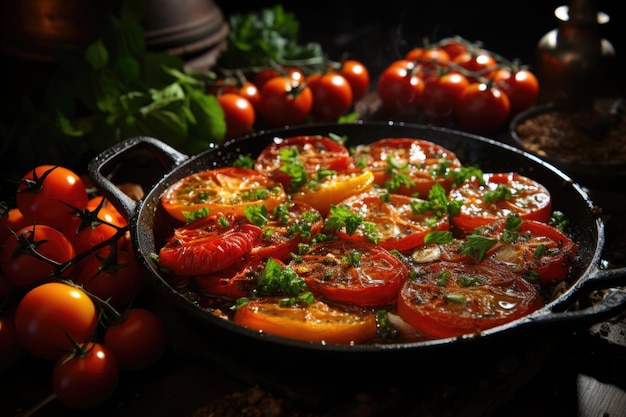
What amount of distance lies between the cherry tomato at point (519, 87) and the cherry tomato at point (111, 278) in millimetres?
2722

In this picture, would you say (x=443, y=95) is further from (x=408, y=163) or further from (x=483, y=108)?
(x=408, y=163)

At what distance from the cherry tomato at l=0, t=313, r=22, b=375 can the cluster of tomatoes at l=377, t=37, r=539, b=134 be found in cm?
282

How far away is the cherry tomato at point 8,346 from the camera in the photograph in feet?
7.59

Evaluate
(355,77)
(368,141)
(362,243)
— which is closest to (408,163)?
(368,141)

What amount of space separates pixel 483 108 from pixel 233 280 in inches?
92.3

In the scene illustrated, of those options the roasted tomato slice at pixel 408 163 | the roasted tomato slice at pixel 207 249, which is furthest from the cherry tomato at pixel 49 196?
the roasted tomato slice at pixel 408 163

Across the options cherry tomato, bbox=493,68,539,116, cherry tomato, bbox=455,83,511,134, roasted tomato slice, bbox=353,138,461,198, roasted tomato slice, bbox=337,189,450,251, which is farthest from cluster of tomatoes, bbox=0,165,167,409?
cherry tomato, bbox=493,68,539,116

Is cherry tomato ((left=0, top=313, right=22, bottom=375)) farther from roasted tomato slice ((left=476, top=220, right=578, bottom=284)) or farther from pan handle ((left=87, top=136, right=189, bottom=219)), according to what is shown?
roasted tomato slice ((left=476, top=220, right=578, bottom=284))

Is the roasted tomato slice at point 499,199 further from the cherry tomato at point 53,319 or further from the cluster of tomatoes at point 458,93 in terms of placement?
the cherry tomato at point 53,319

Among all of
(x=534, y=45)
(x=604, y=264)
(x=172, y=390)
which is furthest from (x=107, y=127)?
(x=534, y=45)

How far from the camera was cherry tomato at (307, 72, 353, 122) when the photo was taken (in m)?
4.22

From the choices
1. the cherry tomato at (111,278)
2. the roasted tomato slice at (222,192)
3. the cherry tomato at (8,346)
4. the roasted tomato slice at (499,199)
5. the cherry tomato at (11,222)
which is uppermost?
the roasted tomato slice at (499,199)

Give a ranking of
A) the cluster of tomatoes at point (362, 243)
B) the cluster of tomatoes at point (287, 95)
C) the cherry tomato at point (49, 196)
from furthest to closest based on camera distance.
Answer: the cluster of tomatoes at point (287, 95), the cherry tomato at point (49, 196), the cluster of tomatoes at point (362, 243)

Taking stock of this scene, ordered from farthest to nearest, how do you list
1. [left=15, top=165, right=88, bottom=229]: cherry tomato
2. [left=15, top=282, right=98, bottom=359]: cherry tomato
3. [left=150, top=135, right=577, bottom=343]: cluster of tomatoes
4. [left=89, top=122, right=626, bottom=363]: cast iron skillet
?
[left=15, top=165, right=88, bottom=229]: cherry tomato
[left=15, top=282, right=98, bottom=359]: cherry tomato
[left=150, top=135, right=577, bottom=343]: cluster of tomatoes
[left=89, top=122, right=626, bottom=363]: cast iron skillet
